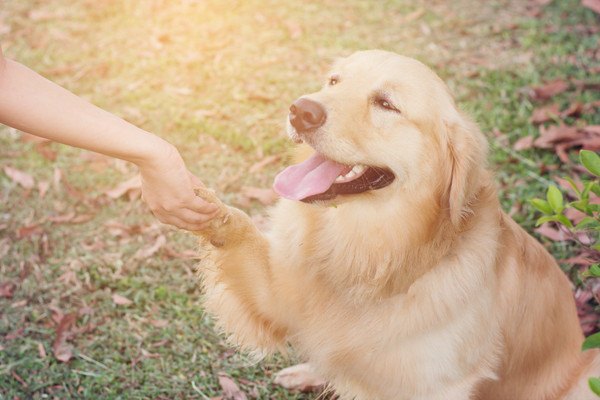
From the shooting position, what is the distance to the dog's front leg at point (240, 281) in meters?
2.72

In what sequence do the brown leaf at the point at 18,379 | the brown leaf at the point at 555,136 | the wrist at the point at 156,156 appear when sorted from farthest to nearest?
the brown leaf at the point at 555,136 → the brown leaf at the point at 18,379 → the wrist at the point at 156,156

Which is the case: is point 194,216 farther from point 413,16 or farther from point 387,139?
point 413,16

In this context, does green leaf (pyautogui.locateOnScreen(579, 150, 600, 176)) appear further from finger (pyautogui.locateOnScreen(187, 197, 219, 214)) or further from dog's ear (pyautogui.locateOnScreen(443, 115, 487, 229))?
finger (pyautogui.locateOnScreen(187, 197, 219, 214))

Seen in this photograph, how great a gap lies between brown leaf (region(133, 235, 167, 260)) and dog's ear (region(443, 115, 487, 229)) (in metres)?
1.92

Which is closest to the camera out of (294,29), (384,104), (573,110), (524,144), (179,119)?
(384,104)

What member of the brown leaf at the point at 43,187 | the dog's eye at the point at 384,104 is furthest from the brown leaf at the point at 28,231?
the dog's eye at the point at 384,104

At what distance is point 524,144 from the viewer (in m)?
4.38

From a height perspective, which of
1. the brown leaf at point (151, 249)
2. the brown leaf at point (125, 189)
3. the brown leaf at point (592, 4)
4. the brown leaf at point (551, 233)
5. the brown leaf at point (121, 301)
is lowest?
the brown leaf at point (121, 301)

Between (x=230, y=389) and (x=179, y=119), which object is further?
(x=179, y=119)

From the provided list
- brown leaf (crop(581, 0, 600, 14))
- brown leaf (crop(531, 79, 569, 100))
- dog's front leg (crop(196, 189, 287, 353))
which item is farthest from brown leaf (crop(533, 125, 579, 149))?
dog's front leg (crop(196, 189, 287, 353))

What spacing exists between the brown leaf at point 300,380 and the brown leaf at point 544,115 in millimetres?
2479

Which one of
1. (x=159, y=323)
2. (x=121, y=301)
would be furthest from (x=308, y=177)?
(x=121, y=301)

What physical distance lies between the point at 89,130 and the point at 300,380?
5.55ft

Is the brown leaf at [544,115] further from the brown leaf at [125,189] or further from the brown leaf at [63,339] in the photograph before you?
the brown leaf at [63,339]
